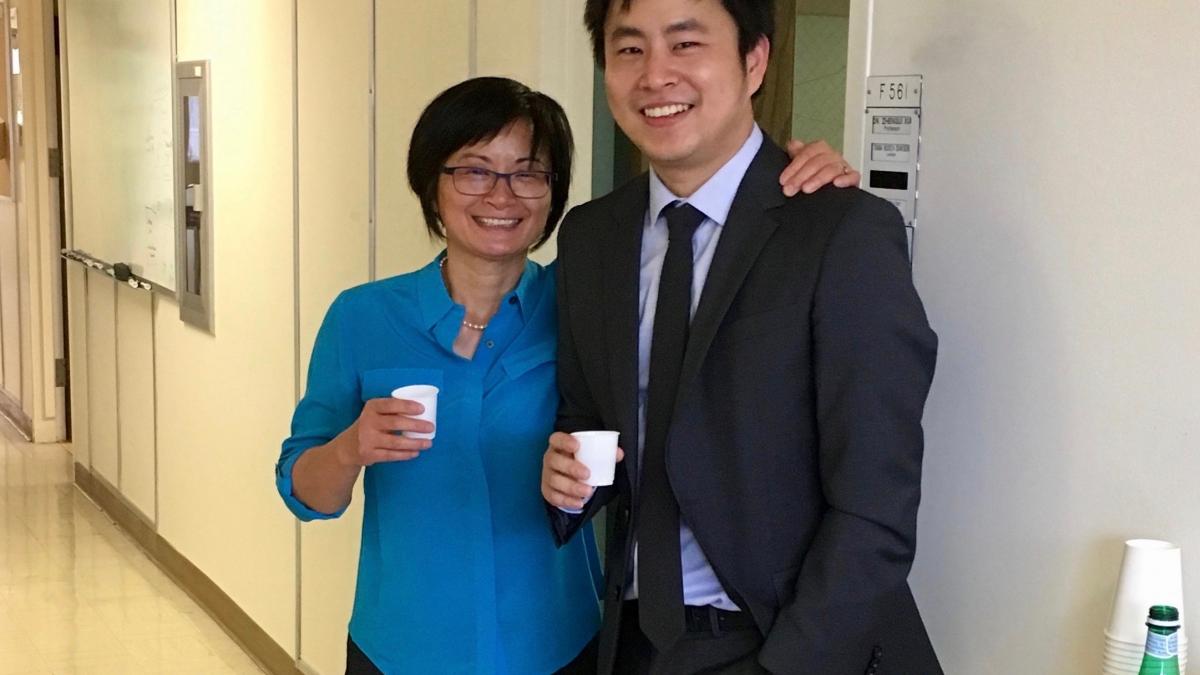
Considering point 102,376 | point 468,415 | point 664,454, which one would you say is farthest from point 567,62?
point 102,376

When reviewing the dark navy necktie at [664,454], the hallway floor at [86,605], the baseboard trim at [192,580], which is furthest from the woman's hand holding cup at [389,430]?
the hallway floor at [86,605]

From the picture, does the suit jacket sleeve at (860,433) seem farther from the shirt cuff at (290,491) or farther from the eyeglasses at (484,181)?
the shirt cuff at (290,491)

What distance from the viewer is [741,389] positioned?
68.2 inches

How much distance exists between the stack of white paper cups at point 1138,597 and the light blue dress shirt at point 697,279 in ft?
1.54

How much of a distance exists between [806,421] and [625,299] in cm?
33

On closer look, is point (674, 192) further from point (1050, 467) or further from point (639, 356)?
point (1050, 467)

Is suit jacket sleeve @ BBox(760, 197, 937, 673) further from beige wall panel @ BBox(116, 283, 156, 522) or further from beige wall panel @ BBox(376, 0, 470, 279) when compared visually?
beige wall panel @ BBox(116, 283, 156, 522)

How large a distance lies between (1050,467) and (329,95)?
269cm

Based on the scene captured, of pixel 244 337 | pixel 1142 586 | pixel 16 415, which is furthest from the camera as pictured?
pixel 16 415

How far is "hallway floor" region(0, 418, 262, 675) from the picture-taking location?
15.3ft

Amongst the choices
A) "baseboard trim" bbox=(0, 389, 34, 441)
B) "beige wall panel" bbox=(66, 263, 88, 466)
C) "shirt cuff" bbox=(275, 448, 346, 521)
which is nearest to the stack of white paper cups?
"shirt cuff" bbox=(275, 448, 346, 521)

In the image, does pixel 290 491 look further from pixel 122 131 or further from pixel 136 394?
pixel 122 131

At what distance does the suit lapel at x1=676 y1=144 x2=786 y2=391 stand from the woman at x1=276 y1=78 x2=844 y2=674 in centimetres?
48

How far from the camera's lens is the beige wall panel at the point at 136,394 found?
5.88m
